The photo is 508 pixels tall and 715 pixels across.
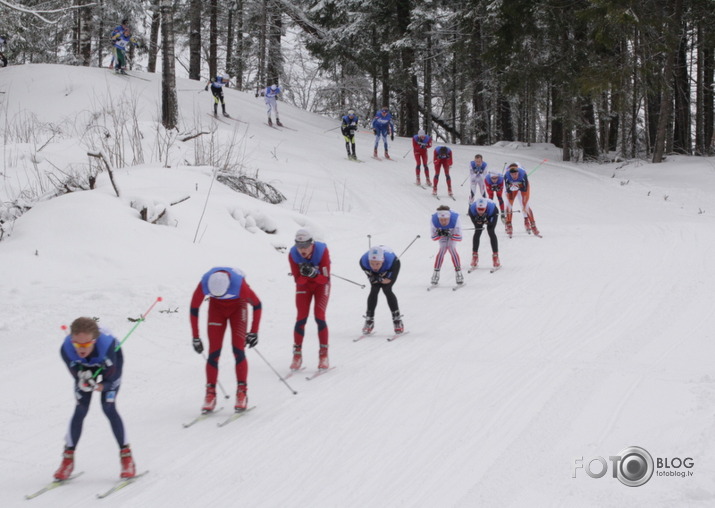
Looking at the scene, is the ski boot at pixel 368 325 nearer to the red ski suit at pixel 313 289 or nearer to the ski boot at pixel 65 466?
the red ski suit at pixel 313 289

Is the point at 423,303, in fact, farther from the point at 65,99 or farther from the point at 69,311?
the point at 65,99

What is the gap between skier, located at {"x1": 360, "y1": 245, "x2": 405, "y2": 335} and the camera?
31.6ft

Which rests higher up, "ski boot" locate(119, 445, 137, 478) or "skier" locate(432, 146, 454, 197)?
"skier" locate(432, 146, 454, 197)

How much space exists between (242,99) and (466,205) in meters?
16.5

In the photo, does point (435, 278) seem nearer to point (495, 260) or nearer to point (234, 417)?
point (495, 260)

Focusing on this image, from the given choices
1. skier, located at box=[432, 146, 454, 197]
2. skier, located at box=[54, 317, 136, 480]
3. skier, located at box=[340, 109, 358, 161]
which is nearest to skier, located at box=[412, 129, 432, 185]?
skier, located at box=[432, 146, 454, 197]

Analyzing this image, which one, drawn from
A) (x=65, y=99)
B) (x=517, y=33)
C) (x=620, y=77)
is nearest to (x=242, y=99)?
(x=65, y=99)

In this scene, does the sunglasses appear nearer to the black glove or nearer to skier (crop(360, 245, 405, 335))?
the black glove

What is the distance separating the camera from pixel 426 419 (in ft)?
21.9

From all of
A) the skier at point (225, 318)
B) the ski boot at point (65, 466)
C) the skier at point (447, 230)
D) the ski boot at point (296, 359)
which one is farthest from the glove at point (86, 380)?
the skier at point (447, 230)

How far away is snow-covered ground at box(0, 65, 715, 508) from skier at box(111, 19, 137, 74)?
33.2ft

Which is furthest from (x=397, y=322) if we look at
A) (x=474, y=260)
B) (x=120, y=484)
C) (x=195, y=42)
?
(x=195, y=42)

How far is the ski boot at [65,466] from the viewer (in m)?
5.60

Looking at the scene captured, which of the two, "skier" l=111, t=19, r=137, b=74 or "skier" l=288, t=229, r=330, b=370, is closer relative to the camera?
"skier" l=288, t=229, r=330, b=370
